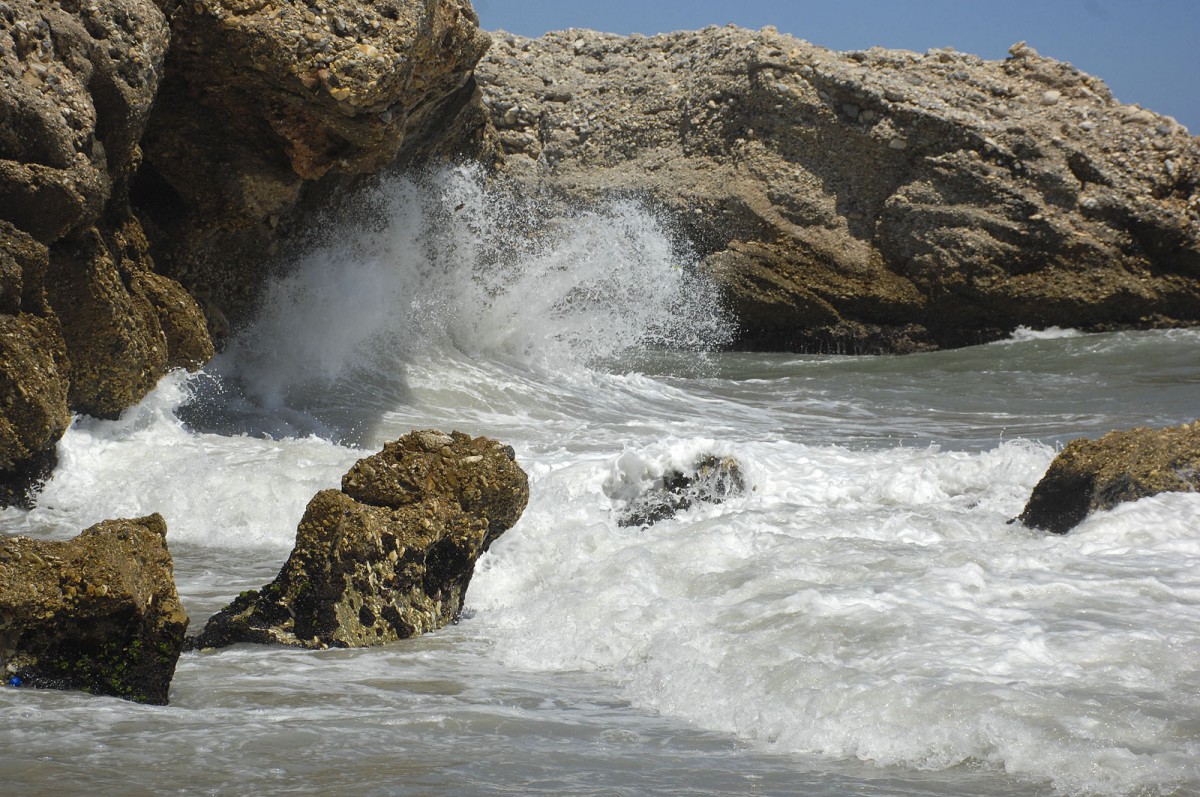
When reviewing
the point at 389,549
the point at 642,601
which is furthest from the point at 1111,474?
the point at 389,549

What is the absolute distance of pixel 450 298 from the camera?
42.1 feet

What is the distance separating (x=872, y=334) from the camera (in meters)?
15.6

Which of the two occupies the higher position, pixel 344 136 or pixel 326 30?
pixel 326 30

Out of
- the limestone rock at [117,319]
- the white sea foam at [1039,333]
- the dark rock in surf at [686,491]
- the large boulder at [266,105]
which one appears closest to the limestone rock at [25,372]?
the limestone rock at [117,319]

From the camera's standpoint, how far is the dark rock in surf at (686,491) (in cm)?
646

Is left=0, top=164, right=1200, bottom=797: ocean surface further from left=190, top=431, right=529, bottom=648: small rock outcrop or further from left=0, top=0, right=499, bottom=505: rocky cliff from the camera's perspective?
left=0, top=0, right=499, bottom=505: rocky cliff

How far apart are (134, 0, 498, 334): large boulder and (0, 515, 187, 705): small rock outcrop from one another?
5.09 metres

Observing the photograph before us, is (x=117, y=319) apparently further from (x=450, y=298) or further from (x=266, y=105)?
(x=450, y=298)

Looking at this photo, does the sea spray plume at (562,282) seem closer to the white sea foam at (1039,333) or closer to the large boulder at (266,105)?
the large boulder at (266,105)

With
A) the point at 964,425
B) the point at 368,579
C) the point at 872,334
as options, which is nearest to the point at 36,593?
the point at 368,579

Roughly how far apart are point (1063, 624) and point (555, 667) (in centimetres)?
165

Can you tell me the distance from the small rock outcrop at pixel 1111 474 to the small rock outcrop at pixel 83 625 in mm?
3824

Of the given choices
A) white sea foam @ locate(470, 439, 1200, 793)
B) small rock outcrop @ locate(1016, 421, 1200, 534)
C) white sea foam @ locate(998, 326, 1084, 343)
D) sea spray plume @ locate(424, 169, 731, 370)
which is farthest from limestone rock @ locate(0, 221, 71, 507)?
white sea foam @ locate(998, 326, 1084, 343)

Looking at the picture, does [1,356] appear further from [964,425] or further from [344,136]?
[964,425]
